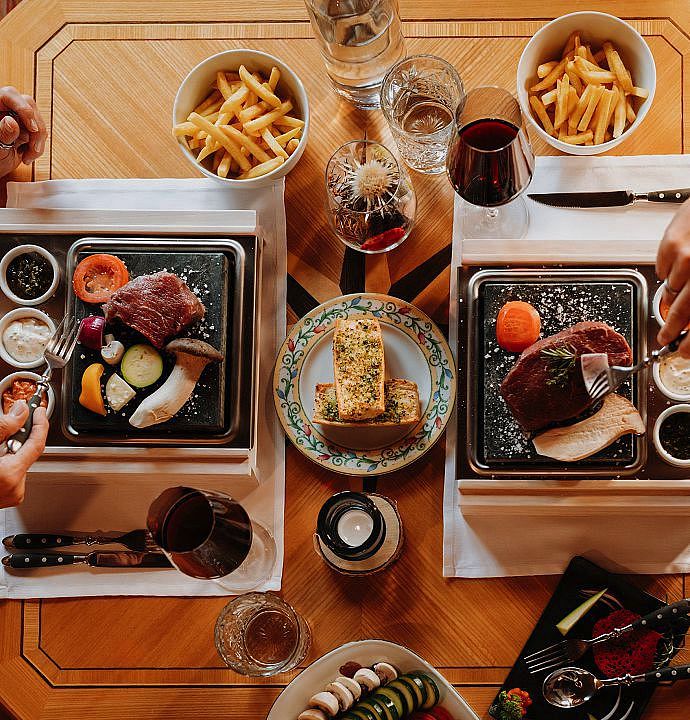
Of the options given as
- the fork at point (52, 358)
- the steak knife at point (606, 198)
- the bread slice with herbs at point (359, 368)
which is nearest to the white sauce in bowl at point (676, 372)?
the steak knife at point (606, 198)

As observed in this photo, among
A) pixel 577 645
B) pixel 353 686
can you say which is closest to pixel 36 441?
pixel 353 686

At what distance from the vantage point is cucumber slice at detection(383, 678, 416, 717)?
73.9 inches

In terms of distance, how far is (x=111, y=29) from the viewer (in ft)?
7.31

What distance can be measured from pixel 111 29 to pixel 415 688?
203cm

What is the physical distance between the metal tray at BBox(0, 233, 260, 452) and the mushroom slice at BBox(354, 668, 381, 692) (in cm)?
65

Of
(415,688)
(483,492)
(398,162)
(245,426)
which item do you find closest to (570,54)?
(398,162)

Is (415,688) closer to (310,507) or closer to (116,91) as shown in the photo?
(310,507)

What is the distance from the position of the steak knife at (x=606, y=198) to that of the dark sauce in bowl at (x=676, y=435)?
595mm

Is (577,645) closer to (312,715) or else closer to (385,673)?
(385,673)

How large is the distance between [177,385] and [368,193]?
71 cm

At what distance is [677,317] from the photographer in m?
1.57

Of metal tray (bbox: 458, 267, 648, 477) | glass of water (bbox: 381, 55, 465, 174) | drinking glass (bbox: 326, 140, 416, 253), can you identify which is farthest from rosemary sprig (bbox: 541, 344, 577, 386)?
glass of water (bbox: 381, 55, 465, 174)

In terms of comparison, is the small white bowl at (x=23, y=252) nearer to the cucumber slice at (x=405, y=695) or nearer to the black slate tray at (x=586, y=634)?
the cucumber slice at (x=405, y=695)

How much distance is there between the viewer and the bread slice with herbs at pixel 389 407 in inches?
78.6
